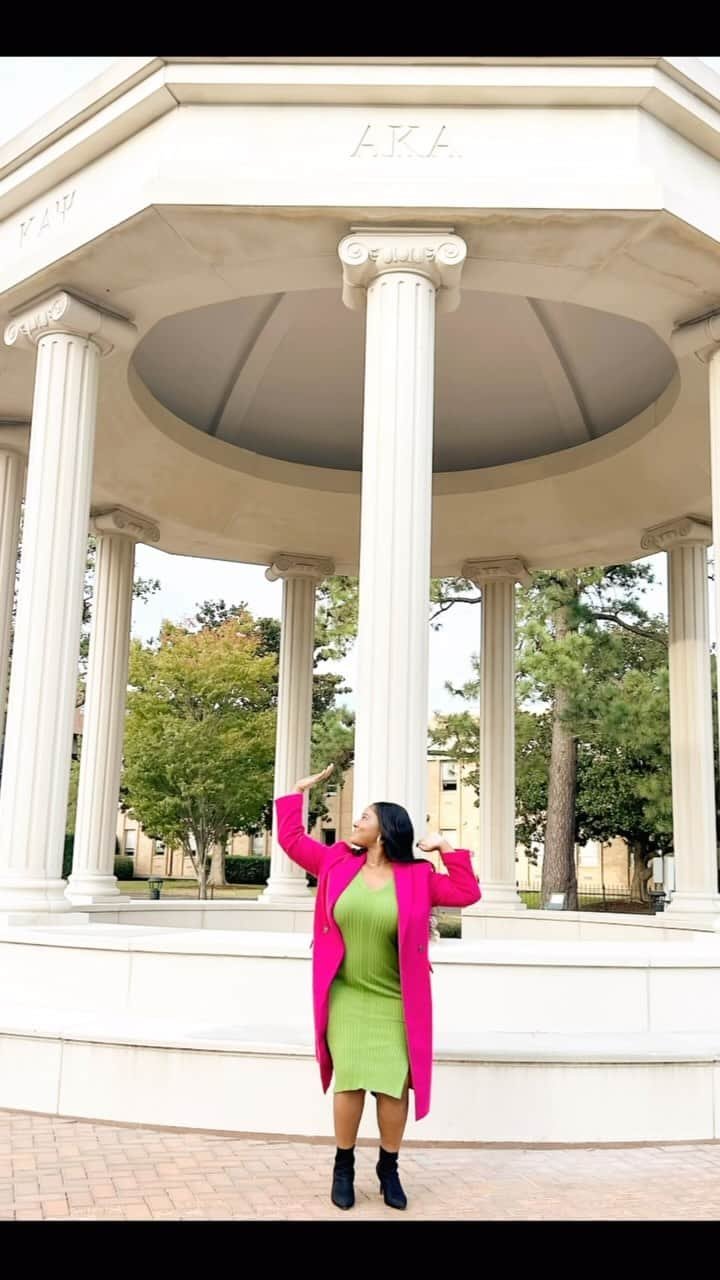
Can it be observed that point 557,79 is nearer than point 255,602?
Yes

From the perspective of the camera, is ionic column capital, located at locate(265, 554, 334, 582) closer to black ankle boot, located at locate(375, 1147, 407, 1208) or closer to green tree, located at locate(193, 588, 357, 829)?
green tree, located at locate(193, 588, 357, 829)

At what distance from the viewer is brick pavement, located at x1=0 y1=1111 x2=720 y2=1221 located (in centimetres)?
852

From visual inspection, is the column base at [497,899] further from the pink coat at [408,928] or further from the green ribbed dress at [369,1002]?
the green ribbed dress at [369,1002]

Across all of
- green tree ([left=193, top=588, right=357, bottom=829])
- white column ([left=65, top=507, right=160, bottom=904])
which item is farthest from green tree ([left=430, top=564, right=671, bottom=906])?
white column ([left=65, top=507, right=160, bottom=904])

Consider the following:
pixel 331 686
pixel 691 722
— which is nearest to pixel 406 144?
pixel 691 722

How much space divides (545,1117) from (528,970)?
1.64 meters

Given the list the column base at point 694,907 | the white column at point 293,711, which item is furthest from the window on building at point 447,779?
the column base at point 694,907

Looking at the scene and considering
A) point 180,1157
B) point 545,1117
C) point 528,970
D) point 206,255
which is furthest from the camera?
point 206,255

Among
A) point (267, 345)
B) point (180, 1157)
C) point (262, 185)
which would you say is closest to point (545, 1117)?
point (180, 1157)

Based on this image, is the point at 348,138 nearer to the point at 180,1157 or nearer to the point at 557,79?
the point at 557,79

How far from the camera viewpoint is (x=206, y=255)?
1577cm

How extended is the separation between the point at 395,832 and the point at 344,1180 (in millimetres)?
2548

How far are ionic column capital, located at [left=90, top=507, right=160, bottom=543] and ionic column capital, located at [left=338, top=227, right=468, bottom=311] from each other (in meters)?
13.0

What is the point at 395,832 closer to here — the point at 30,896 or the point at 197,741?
the point at 30,896
